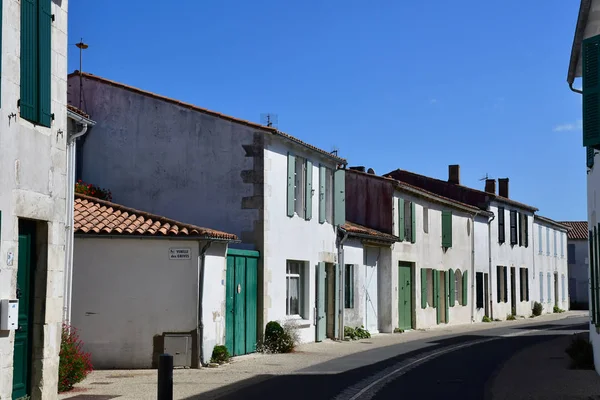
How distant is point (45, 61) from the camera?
33.2 feet

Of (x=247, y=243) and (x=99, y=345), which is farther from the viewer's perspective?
(x=247, y=243)

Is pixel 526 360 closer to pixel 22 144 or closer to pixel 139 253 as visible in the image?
pixel 139 253

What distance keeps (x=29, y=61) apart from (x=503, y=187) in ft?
122

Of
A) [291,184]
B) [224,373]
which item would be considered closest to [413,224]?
[291,184]

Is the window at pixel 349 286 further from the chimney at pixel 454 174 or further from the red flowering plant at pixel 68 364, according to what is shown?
the chimney at pixel 454 174

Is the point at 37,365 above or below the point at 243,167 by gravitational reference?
below

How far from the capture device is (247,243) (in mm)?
19250

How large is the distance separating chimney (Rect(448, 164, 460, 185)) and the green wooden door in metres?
30.7

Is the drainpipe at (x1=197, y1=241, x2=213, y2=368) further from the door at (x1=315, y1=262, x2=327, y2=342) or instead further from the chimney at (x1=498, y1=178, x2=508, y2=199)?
the chimney at (x1=498, y1=178, x2=508, y2=199)

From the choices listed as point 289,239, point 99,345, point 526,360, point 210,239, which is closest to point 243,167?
point 289,239

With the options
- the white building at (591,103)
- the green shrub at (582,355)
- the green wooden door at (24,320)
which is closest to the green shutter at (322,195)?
the green shrub at (582,355)

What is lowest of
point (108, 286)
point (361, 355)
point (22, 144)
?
point (361, 355)

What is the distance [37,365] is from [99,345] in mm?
5571

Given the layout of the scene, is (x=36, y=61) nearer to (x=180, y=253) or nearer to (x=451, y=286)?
(x=180, y=253)
